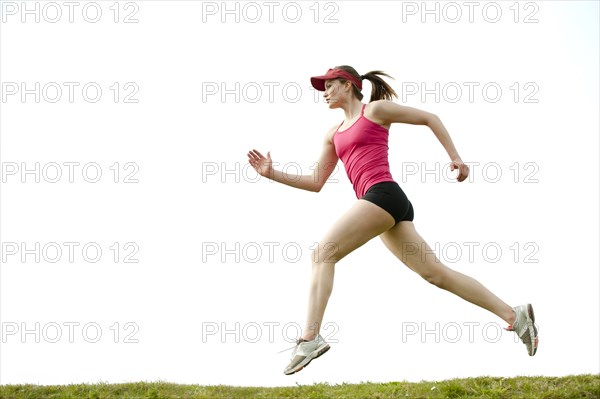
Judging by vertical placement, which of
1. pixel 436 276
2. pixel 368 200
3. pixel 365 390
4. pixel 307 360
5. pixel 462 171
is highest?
pixel 462 171

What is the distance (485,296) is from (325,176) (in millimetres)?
1797

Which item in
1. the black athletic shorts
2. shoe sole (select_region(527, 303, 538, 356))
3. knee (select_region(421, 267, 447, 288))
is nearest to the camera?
the black athletic shorts

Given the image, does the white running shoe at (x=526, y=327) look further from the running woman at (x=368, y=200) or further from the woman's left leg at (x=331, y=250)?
the woman's left leg at (x=331, y=250)

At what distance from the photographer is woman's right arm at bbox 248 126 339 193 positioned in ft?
20.6

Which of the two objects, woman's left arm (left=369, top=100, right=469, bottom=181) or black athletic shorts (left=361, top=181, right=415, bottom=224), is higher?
woman's left arm (left=369, top=100, right=469, bottom=181)

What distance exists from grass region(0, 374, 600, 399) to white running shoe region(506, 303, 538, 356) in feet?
4.28

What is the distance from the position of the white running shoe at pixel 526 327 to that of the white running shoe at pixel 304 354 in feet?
6.58

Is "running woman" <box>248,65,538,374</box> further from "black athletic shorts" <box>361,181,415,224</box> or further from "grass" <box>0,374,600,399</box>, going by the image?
"grass" <box>0,374,600,399</box>

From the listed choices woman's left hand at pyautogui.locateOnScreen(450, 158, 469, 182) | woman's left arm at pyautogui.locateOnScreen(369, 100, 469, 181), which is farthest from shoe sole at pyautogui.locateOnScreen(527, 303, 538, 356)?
woman's left arm at pyautogui.locateOnScreen(369, 100, 469, 181)

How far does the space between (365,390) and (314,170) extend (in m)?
3.12

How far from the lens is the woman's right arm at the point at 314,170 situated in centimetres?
627

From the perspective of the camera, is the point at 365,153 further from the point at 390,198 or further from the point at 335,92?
the point at 335,92

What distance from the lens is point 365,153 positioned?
19.2 feet

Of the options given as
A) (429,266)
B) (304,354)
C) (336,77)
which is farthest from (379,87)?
(304,354)
